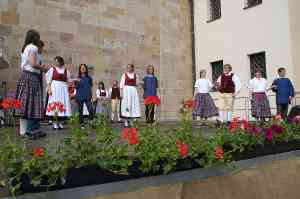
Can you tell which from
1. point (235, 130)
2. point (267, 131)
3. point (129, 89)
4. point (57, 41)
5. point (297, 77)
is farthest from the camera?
point (297, 77)

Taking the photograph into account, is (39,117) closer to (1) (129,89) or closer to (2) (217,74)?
(1) (129,89)

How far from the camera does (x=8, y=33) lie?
11.7m

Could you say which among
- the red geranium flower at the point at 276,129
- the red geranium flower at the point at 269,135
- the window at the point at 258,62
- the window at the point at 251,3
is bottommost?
the red geranium flower at the point at 269,135

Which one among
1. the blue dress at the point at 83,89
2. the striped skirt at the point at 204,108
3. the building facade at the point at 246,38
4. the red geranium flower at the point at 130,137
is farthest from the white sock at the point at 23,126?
the building facade at the point at 246,38

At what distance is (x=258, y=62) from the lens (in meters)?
15.2

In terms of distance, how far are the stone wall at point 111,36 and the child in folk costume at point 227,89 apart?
5189mm

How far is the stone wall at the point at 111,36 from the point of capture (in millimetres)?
11961

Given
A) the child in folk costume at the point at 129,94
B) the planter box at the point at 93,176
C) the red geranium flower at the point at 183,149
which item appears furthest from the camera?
the child in folk costume at the point at 129,94

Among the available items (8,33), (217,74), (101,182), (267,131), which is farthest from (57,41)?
(101,182)

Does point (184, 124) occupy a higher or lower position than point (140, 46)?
lower

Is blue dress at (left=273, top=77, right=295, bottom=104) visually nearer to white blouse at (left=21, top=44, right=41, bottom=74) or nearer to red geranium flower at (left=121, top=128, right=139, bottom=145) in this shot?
white blouse at (left=21, top=44, right=41, bottom=74)

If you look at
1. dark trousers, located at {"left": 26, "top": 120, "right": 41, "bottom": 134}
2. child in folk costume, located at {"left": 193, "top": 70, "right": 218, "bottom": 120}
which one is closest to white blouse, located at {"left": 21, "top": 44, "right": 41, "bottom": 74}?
dark trousers, located at {"left": 26, "top": 120, "right": 41, "bottom": 134}

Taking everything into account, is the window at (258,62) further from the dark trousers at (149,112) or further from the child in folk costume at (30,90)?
the child in folk costume at (30,90)

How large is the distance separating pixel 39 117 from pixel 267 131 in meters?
3.17
